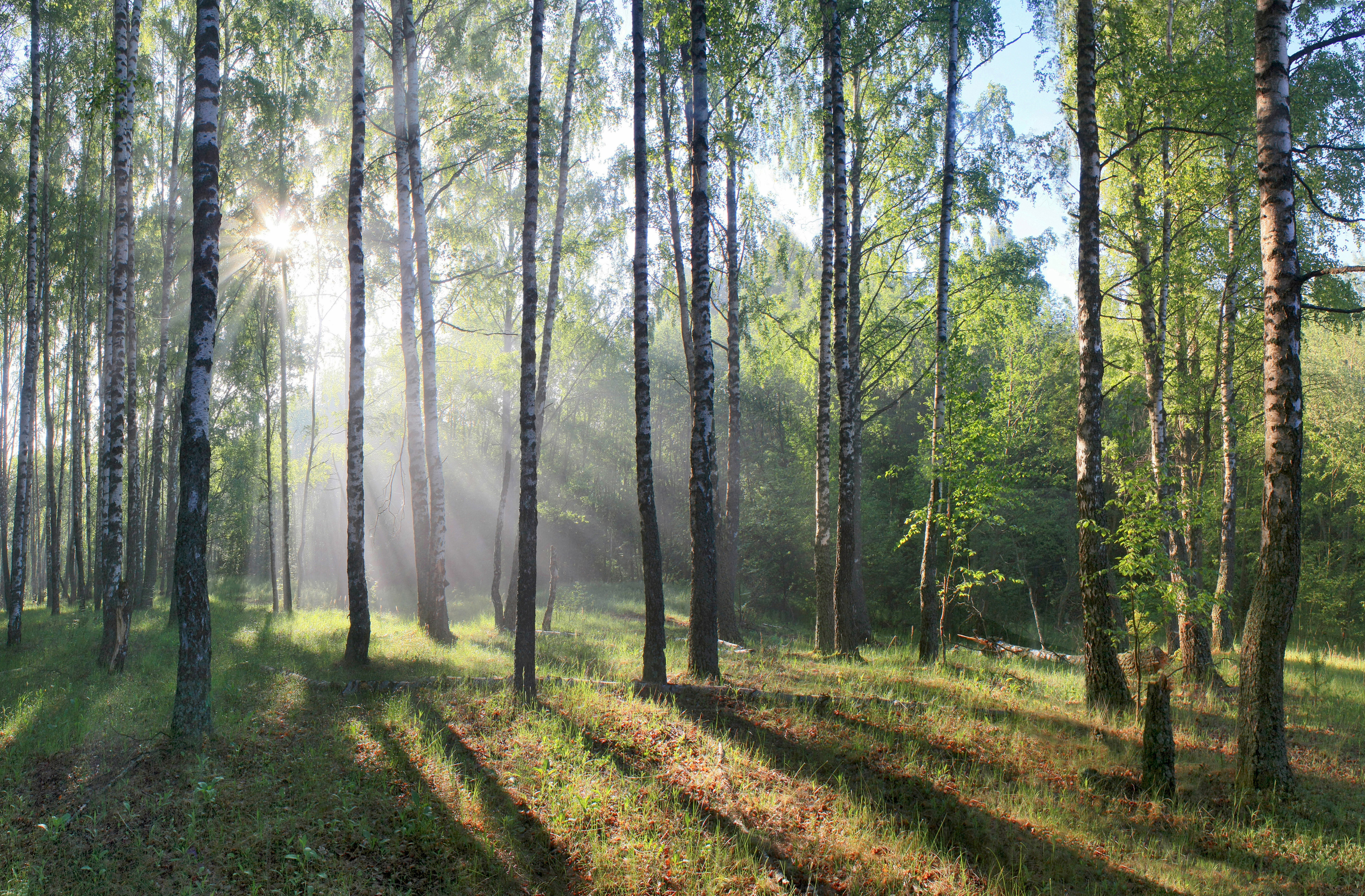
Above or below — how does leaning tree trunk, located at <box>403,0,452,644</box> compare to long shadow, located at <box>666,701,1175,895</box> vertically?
above

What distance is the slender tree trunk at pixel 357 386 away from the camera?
9.90 m

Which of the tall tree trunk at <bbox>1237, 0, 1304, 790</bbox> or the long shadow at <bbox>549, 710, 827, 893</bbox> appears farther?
the tall tree trunk at <bbox>1237, 0, 1304, 790</bbox>

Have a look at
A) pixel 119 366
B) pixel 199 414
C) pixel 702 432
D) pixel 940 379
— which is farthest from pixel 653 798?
pixel 119 366

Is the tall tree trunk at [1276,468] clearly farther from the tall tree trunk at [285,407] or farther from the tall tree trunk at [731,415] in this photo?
the tall tree trunk at [285,407]

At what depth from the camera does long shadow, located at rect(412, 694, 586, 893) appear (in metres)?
4.78

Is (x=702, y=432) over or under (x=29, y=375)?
under

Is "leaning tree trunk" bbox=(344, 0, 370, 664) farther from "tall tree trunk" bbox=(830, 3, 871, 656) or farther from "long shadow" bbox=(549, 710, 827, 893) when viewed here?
"tall tree trunk" bbox=(830, 3, 871, 656)

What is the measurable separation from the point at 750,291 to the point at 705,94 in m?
6.80

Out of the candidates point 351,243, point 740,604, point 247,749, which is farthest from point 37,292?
point 740,604

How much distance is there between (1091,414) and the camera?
25.4ft

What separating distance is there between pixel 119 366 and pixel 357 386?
3658 mm

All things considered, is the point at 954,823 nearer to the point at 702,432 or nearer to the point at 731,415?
the point at 702,432

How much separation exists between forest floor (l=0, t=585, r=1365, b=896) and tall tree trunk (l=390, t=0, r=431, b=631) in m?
4.43

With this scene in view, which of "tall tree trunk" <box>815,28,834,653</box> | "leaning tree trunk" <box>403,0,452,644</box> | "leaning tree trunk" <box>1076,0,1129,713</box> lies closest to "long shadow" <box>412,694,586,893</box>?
"leaning tree trunk" <box>403,0,452,644</box>
